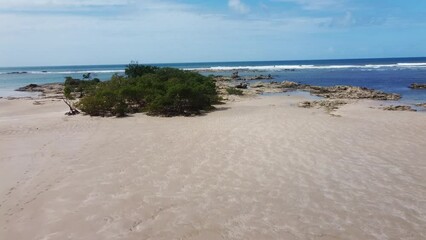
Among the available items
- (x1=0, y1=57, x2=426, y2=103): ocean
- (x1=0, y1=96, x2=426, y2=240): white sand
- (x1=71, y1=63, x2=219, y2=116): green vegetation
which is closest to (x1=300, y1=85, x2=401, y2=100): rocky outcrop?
(x1=0, y1=57, x2=426, y2=103): ocean

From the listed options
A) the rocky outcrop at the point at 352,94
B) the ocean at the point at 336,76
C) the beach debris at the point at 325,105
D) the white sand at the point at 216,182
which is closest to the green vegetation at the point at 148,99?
the white sand at the point at 216,182

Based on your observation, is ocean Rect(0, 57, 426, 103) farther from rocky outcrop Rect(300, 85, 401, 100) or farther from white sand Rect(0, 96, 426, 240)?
white sand Rect(0, 96, 426, 240)

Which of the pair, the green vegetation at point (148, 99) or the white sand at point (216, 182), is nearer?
the white sand at point (216, 182)

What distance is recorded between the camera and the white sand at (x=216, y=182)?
6.05 metres

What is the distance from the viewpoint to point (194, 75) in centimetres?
2442

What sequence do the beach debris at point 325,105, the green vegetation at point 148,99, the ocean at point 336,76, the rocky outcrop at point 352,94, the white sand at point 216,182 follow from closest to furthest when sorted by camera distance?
the white sand at point 216,182 → the green vegetation at point 148,99 → the beach debris at point 325,105 → the rocky outcrop at point 352,94 → the ocean at point 336,76

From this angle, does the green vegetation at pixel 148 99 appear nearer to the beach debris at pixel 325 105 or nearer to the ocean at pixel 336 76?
the beach debris at pixel 325 105

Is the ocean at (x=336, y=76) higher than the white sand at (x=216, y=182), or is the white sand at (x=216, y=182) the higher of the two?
the white sand at (x=216, y=182)

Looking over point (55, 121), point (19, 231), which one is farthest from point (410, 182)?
point (55, 121)

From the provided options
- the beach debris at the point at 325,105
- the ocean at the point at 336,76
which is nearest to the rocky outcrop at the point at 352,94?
the ocean at the point at 336,76

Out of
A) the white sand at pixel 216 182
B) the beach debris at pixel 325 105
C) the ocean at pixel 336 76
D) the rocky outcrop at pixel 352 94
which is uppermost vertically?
the white sand at pixel 216 182

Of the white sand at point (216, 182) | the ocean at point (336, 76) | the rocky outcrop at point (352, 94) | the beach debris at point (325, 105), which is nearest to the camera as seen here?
the white sand at point (216, 182)

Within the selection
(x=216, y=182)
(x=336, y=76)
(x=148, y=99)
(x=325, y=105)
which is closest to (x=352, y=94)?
(x=325, y=105)

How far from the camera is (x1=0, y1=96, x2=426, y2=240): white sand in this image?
6.05 meters
